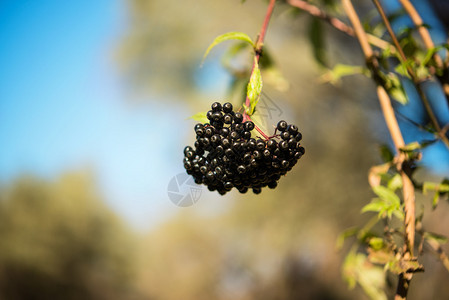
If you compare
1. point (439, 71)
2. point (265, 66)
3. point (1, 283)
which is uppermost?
point (1, 283)

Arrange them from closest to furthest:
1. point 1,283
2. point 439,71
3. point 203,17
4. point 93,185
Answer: point 439,71, point 203,17, point 1,283, point 93,185

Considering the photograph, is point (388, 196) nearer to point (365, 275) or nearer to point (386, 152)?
point (386, 152)

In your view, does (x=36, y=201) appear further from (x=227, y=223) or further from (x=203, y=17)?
(x=203, y=17)

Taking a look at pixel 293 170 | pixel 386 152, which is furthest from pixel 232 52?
pixel 293 170

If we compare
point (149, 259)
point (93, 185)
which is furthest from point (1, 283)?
point (149, 259)

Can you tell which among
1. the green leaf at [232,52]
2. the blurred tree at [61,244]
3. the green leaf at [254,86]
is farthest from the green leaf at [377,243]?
the blurred tree at [61,244]

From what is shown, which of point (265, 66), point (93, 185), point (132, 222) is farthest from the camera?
point (132, 222)
